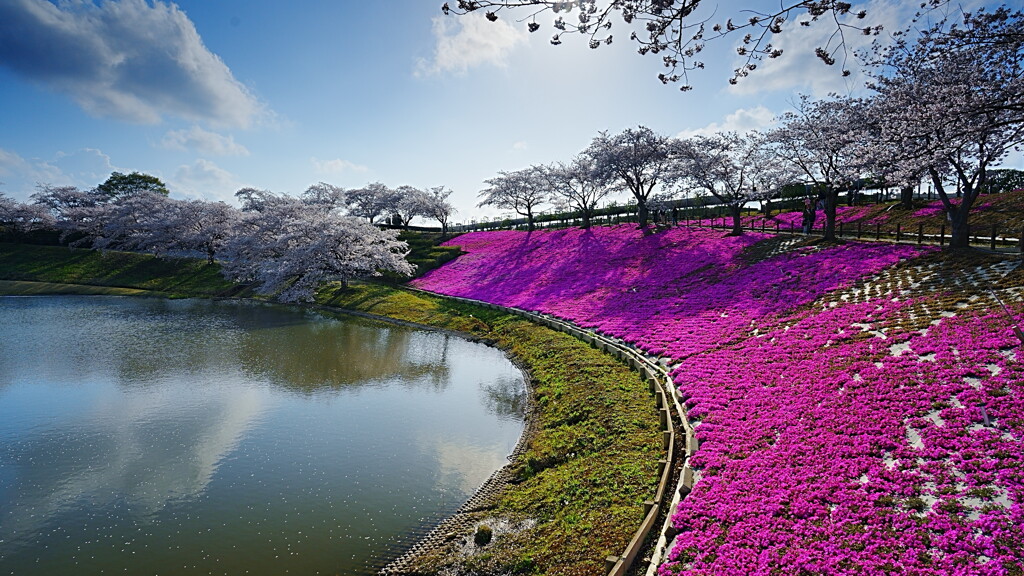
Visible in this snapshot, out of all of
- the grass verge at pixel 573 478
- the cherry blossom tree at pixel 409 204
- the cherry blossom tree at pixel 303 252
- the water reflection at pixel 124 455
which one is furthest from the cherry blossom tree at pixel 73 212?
the grass verge at pixel 573 478

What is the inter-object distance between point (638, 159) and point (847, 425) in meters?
38.5

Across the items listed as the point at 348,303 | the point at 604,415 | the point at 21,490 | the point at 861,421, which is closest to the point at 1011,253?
the point at 861,421

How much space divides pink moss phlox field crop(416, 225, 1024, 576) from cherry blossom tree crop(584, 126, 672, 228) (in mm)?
23643

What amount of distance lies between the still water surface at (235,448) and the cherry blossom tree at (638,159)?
1121 inches

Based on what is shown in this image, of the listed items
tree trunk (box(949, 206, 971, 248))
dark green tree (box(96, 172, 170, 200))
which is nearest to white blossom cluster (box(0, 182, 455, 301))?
dark green tree (box(96, 172, 170, 200))

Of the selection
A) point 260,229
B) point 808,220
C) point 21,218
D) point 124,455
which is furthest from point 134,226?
A: point 808,220

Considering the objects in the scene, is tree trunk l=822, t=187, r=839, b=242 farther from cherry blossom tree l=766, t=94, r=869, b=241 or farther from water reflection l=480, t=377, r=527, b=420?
water reflection l=480, t=377, r=527, b=420

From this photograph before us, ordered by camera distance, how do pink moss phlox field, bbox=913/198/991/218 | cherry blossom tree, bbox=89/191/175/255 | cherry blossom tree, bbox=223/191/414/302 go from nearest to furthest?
pink moss phlox field, bbox=913/198/991/218 < cherry blossom tree, bbox=223/191/414/302 < cherry blossom tree, bbox=89/191/175/255

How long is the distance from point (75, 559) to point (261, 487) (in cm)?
348

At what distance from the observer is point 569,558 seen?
28.0ft

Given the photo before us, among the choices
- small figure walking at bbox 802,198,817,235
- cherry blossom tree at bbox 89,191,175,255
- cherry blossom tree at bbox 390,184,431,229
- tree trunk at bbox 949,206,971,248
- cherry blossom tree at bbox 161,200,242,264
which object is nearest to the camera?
tree trunk at bbox 949,206,971,248

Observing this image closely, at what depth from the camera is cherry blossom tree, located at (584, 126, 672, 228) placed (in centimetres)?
4519

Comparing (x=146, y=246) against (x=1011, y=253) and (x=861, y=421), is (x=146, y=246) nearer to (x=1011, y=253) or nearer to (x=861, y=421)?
(x=861, y=421)

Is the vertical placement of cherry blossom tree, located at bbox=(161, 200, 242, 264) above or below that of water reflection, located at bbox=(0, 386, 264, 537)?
above
